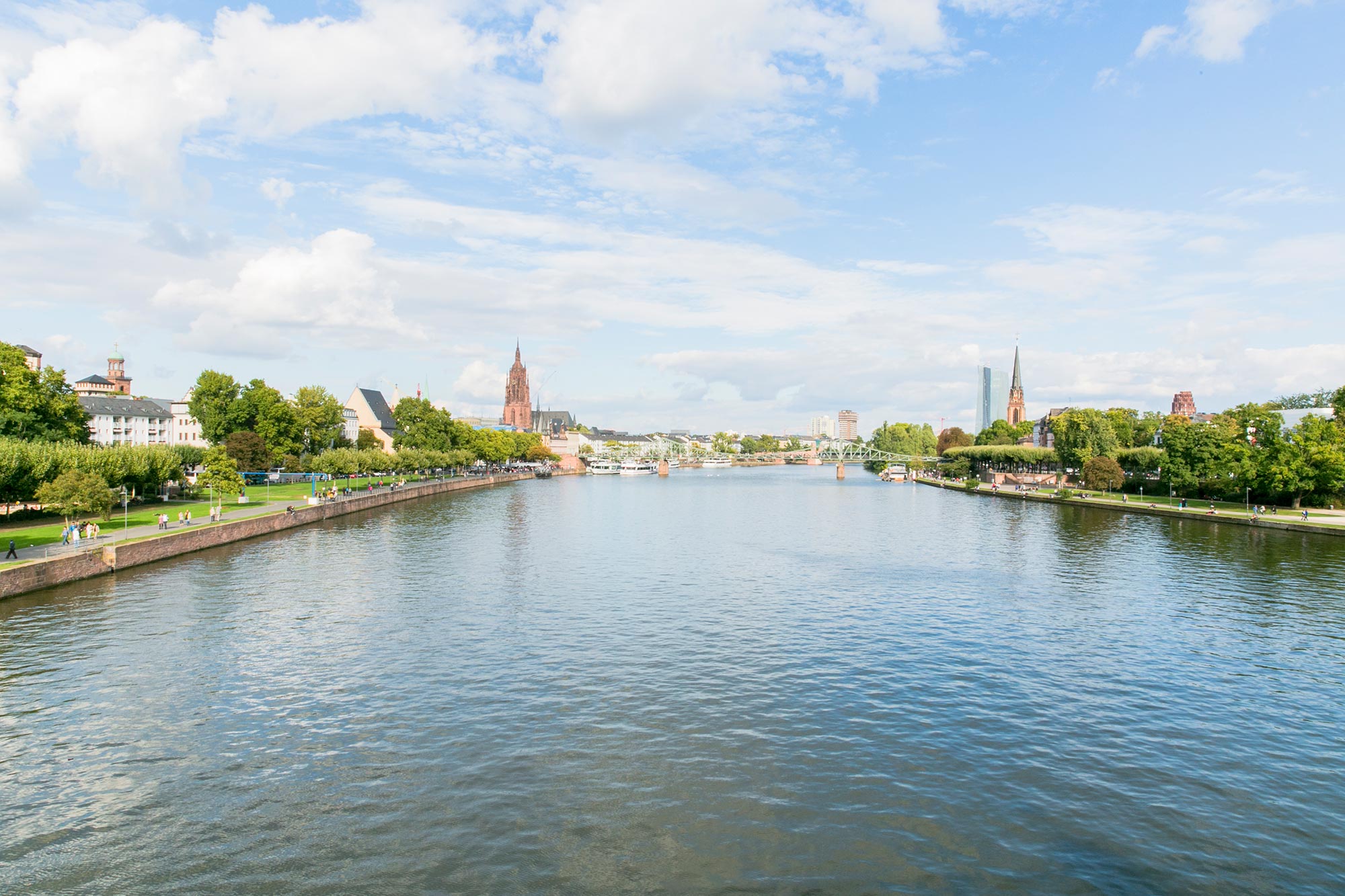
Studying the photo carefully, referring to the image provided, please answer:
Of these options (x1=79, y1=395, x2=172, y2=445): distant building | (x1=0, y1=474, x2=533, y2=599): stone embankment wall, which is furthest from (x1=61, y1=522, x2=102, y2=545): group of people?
(x1=79, y1=395, x2=172, y2=445): distant building

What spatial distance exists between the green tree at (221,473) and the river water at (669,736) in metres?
30.9

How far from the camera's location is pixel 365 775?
1717 cm

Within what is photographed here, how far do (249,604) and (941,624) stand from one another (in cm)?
3038

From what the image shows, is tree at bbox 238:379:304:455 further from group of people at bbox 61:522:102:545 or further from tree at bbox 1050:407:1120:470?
tree at bbox 1050:407:1120:470

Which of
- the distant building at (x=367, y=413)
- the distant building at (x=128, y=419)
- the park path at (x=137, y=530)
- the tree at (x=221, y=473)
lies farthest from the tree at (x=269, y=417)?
the distant building at (x=367, y=413)

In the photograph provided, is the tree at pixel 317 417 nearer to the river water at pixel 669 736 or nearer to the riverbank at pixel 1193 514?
the river water at pixel 669 736

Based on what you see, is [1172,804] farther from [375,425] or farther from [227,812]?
[375,425]

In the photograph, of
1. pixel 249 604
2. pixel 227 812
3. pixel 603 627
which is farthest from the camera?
pixel 249 604

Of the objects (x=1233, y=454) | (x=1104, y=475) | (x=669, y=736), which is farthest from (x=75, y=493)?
(x=1104, y=475)

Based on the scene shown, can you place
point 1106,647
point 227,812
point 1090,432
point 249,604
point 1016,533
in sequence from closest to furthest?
point 227,812 < point 1106,647 < point 249,604 < point 1016,533 < point 1090,432

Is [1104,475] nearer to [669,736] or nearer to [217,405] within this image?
[669,736]

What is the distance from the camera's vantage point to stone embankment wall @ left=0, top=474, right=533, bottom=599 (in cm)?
3553

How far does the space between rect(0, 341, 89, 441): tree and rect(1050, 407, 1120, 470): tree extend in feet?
404

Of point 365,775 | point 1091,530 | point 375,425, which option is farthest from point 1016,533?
point 375,425
